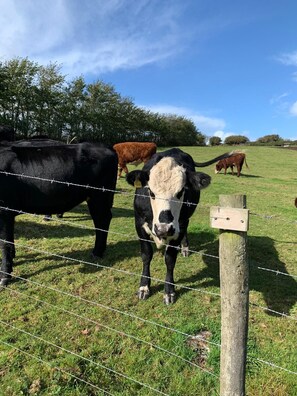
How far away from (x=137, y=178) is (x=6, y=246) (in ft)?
7.03

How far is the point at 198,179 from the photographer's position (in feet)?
13.8

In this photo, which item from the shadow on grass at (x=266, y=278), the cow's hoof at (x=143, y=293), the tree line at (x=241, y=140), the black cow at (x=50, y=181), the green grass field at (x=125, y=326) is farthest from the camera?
the tree line at (x=241, y=140)

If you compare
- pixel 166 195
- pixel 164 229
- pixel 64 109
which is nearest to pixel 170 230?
pixel 164 229

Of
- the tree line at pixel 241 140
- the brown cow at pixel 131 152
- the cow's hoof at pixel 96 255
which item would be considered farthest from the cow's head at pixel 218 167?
the tree line at pixel 241 140

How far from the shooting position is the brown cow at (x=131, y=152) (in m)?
16.5

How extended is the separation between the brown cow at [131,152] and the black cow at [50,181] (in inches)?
416

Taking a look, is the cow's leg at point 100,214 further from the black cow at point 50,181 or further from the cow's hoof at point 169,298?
the cow's hoof at point 169,298

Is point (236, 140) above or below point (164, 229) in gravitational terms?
above

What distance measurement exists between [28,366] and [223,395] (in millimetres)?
1825

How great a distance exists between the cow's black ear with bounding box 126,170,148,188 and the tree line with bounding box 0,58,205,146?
76.1 feet

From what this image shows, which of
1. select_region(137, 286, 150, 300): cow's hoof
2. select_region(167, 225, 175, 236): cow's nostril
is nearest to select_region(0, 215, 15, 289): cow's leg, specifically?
select_region(137, 286, 150, 300): cow's hoof

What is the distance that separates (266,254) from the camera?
636cm

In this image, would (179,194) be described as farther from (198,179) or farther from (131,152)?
(131,152)

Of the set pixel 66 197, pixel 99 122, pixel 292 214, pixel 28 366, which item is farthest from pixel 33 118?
pixel 28 366
